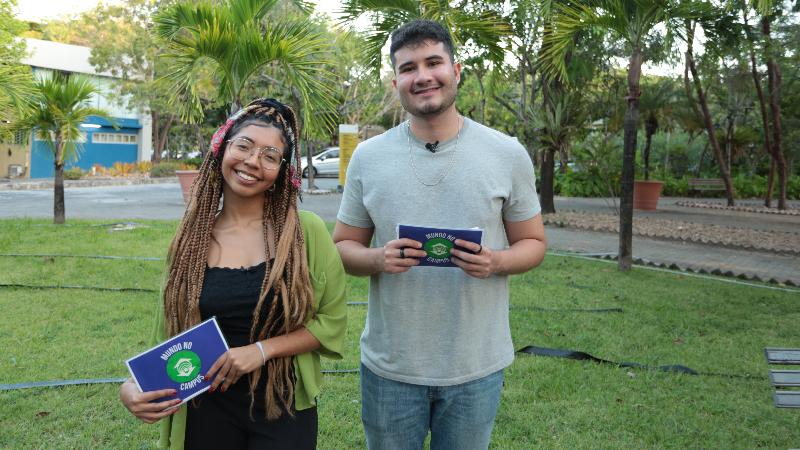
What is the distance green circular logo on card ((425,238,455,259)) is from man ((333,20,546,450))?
92mm

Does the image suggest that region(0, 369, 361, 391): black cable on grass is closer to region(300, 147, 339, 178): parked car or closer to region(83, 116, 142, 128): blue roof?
region(300, 147, 339, 178): parked car

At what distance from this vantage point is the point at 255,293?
2010 mm

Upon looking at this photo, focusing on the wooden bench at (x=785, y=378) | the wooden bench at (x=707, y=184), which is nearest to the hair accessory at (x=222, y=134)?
the wooden bench at (x=785, y=378)

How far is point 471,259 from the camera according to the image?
1877 mm

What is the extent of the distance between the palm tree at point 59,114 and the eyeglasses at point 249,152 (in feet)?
31.5

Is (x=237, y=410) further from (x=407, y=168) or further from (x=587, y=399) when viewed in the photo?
(x=587, y=399)

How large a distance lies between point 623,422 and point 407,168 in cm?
274

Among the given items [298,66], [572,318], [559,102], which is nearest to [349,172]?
[572,318]

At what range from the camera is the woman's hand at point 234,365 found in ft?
6.01

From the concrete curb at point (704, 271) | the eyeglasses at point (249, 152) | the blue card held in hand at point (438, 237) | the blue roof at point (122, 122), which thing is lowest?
the concrete curb at point (704, 271)

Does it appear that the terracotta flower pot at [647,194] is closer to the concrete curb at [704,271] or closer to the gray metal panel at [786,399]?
the concrete curb at [704,271]

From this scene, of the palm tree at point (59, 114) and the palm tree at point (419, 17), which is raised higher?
the palm tree at point (419, 17)

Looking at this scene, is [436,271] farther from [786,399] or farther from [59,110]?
[59,110]

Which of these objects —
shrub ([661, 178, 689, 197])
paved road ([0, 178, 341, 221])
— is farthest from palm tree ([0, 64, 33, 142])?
shrub ([661, 178, 689, 197])
